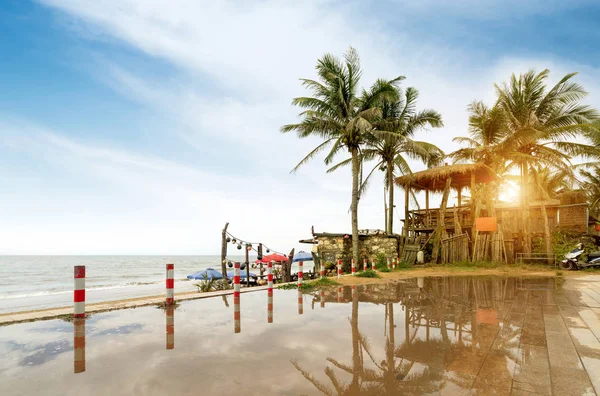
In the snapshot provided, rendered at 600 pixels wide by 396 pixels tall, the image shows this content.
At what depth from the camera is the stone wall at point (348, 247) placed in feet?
76.4

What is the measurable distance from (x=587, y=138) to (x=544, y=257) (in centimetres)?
937

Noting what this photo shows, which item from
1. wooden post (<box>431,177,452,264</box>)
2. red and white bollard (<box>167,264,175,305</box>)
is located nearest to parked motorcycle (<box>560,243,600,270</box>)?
wooden post (<box>431,177,452,264</box>)

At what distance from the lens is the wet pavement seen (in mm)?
3668

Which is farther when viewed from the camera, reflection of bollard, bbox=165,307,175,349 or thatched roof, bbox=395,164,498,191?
thatched roof, bbox=395,164,498,191

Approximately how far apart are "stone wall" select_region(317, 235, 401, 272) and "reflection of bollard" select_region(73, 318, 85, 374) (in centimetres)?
1763

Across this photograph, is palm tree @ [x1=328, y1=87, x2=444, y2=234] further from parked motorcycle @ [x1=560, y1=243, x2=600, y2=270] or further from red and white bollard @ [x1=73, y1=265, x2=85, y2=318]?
red and white bollard @ [x1=73, y1=265, x2=85, y2=318]

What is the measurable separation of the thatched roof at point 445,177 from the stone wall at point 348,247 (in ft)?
14.4

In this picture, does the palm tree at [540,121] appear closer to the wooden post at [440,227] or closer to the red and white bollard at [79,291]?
the wooden post at [440,227]

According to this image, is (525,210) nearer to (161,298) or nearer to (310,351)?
(161,298)

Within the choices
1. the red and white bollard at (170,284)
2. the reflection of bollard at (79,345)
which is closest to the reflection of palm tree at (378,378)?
the reflection of bollard at (79,345)

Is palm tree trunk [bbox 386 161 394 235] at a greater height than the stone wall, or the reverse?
palm tree trunk [bbox 386 161 394 235]

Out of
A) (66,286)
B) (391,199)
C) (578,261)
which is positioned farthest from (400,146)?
(66,286)

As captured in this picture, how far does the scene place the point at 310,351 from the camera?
4855 millimetres

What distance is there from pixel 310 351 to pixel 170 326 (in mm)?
2847
